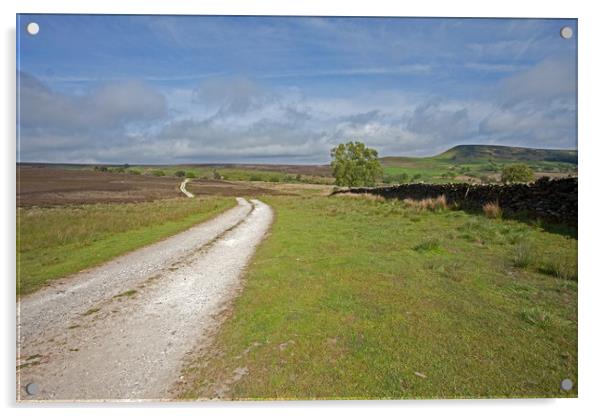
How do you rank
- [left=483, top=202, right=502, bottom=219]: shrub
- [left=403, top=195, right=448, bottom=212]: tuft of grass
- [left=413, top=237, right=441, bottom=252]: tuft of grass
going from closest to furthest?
[left=413, top=237, right=441, bottom=252]: tuft of grass
[left=483, top=202, right=502, bottom=219]: shrub
[left=403, top=195, right=448, bottom=212]: tuft of grass

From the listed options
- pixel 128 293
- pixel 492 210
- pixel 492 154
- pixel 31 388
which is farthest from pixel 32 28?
pixel 492 210

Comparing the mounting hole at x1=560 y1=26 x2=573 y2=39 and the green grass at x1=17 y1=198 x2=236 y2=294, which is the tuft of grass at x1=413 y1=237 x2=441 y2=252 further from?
the green grass at x1=17 y1=198 x2=236 y2=294

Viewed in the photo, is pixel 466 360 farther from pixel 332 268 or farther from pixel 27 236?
pixel 27 236

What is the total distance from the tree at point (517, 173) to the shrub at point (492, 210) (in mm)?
4622

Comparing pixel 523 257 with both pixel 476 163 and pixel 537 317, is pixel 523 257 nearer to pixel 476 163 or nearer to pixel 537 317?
pixel 476 163

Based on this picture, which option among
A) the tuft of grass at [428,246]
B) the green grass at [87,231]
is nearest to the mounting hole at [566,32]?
the tuft of grass at [428,246]

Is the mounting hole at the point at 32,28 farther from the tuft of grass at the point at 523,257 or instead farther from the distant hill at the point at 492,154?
the tuft of grass at the point at 523,257

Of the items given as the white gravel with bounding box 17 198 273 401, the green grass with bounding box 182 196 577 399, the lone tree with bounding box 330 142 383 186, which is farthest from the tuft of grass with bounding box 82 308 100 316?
the lone tree with bounding box 330 142 383 186

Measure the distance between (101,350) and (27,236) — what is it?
2736mm

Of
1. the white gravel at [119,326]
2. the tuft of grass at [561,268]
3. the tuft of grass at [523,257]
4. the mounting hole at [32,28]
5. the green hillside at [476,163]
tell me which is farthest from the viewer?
the tuft of grass at [523,257]

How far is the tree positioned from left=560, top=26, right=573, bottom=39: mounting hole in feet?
8.33

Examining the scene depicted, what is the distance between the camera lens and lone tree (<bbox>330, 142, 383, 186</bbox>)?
7.41m

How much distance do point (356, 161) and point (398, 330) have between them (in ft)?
17.0

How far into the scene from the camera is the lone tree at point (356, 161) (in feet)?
24.3
